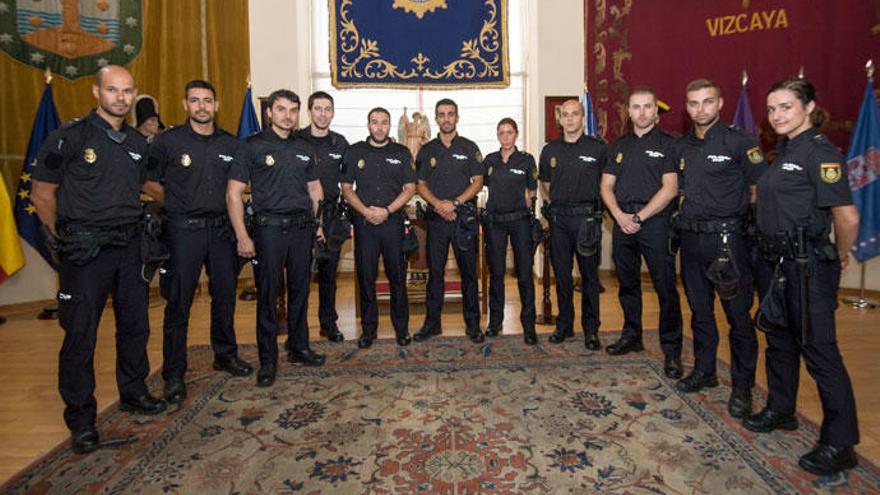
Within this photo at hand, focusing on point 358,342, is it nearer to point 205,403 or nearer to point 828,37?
point 205,403

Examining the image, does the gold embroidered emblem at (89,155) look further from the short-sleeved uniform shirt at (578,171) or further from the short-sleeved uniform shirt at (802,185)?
the short-sleeved uniform shirt at (802,185)

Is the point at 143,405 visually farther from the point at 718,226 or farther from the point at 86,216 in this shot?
the point at 718,226

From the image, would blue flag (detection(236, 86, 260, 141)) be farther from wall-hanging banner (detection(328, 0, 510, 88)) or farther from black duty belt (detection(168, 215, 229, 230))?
black duty belt (detection(168, 215, 229, 230))

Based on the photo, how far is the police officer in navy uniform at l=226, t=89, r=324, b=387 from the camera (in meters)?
3.50

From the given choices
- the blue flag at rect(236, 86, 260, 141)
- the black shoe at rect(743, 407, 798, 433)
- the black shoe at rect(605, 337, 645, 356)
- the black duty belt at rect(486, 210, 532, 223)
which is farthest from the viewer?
the blue flag at rect(236, 86, 260, 141)

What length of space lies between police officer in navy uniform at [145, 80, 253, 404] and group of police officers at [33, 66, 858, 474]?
10 millimetres

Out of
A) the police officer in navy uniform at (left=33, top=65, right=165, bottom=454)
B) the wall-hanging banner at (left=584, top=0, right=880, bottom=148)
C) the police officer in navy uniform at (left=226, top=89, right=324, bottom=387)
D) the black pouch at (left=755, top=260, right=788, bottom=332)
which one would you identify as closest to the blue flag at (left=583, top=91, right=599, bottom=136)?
the wall-hanging banner at (left=584, top=0, right=880, bottom=148)

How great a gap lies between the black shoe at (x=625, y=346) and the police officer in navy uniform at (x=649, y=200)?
388mm

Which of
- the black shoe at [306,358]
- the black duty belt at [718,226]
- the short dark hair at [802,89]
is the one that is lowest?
the black shoe at [306,358]

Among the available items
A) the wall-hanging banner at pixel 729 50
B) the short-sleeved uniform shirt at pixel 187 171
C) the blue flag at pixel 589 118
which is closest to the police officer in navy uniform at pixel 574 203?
the short-sleeved uniform shirt at pixel 187 171

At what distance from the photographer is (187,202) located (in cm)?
335

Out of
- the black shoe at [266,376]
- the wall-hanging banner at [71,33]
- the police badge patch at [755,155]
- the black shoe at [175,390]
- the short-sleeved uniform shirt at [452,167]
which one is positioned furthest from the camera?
the wall-hanging banner at [71,33]

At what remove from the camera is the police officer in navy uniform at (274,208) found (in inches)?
138

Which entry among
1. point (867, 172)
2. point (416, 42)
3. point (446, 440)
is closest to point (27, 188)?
point (416, 42)
